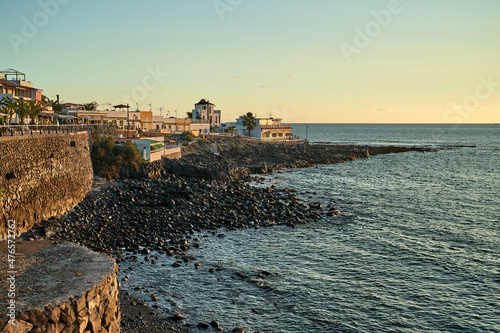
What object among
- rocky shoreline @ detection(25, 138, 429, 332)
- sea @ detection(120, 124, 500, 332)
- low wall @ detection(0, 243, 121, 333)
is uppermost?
low wall @ detection(0, 243, 121, 333)

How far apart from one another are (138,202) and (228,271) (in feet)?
47.8

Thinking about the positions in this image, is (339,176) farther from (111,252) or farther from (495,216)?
(111,252)

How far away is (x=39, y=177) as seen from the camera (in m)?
26.3

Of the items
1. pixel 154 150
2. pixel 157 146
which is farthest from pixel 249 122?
pixel 154 150

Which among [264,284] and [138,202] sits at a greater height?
[138,202]

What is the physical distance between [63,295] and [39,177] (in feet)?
56.7

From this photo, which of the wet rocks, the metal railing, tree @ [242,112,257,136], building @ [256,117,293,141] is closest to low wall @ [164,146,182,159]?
the metal railing

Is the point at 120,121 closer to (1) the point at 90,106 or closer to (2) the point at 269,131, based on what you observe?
(1) the point at 90,106

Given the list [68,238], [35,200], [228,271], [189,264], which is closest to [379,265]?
[228,271]

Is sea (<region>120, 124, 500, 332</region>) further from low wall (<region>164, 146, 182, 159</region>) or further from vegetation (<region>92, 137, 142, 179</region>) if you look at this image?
low wall (<region>164, 146, 182, 159</region>)

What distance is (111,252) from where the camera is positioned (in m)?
24.0

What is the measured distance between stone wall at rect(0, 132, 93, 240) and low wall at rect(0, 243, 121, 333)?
6.39 m

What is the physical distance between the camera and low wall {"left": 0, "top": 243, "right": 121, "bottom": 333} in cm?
1091

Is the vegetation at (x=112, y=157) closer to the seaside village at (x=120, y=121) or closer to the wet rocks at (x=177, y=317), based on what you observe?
the seaside village at (x=120, y=121)
